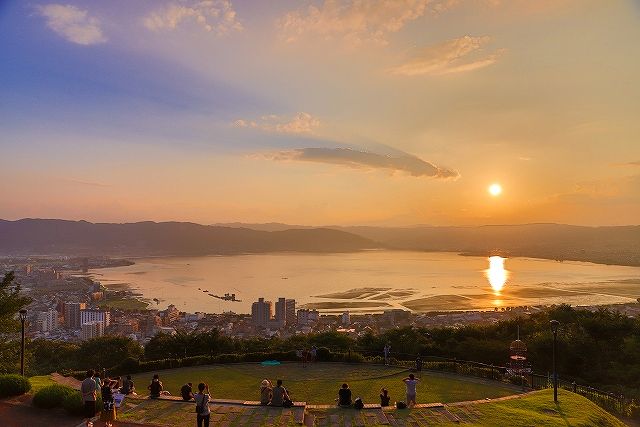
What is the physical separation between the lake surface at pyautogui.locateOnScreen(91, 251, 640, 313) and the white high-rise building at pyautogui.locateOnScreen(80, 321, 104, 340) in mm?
17015

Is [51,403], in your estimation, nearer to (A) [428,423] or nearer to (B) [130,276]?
(A) [428,423]

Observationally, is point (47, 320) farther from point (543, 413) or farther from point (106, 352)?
point (543, 413)

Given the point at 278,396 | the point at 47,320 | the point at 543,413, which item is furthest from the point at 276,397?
the point at 47,320

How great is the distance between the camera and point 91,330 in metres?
45.5

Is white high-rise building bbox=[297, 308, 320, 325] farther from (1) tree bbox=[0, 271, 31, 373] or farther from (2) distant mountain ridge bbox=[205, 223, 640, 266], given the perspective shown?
(2) distant mountain ridge bbox=[205, 223, 640, 266]

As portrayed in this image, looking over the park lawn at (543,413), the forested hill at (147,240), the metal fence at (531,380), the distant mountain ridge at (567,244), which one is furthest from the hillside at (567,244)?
the park lawn at (543,413)

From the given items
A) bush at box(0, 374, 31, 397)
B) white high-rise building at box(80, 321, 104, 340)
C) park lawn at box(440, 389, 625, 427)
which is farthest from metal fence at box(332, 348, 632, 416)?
white high-rise building at box(80, 321, 104, 340)

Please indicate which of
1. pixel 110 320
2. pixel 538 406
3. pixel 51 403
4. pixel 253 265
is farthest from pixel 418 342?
Result: pixel 253 265

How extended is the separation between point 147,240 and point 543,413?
179 m

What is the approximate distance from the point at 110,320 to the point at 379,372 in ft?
136

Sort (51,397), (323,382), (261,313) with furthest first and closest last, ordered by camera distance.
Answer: (261,313) → (323,382) → (51,397)

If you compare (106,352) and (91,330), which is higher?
(106,352)

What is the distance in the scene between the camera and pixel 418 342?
26.3 metres

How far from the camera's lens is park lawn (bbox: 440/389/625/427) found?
446 inches
